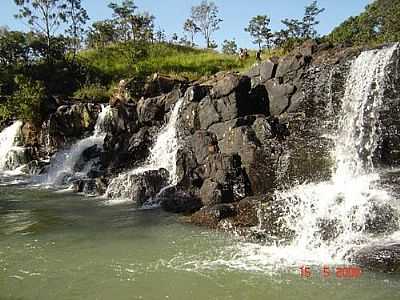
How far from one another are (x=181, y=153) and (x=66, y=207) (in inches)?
157

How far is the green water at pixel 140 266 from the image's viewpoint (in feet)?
24.6

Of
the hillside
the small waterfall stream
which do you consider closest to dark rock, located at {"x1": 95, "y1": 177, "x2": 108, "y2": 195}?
the small waterfall stream

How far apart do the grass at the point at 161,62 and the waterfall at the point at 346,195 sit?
→ 1723 cm

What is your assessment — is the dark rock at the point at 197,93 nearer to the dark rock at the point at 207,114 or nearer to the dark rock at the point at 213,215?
the dark rock at the point at 207,114

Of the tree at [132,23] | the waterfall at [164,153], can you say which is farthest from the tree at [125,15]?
the waterfall at [164,153]

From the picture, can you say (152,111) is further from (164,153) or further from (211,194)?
(211,194)

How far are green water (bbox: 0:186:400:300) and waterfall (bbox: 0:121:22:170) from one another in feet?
39.6

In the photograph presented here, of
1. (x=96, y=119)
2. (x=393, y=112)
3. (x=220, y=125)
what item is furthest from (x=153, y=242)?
(x=96, y=119)

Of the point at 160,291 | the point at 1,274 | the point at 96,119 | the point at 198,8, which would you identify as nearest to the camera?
the point at 160,291

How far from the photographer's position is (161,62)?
3562 centimetres

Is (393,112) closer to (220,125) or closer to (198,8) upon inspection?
(220,125)

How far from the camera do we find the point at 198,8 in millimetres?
48281

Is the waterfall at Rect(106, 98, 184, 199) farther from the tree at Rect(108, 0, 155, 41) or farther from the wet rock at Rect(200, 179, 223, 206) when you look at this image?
the tree at Rect(108, 0, 155, 41)

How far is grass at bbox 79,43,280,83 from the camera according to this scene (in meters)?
32.8
